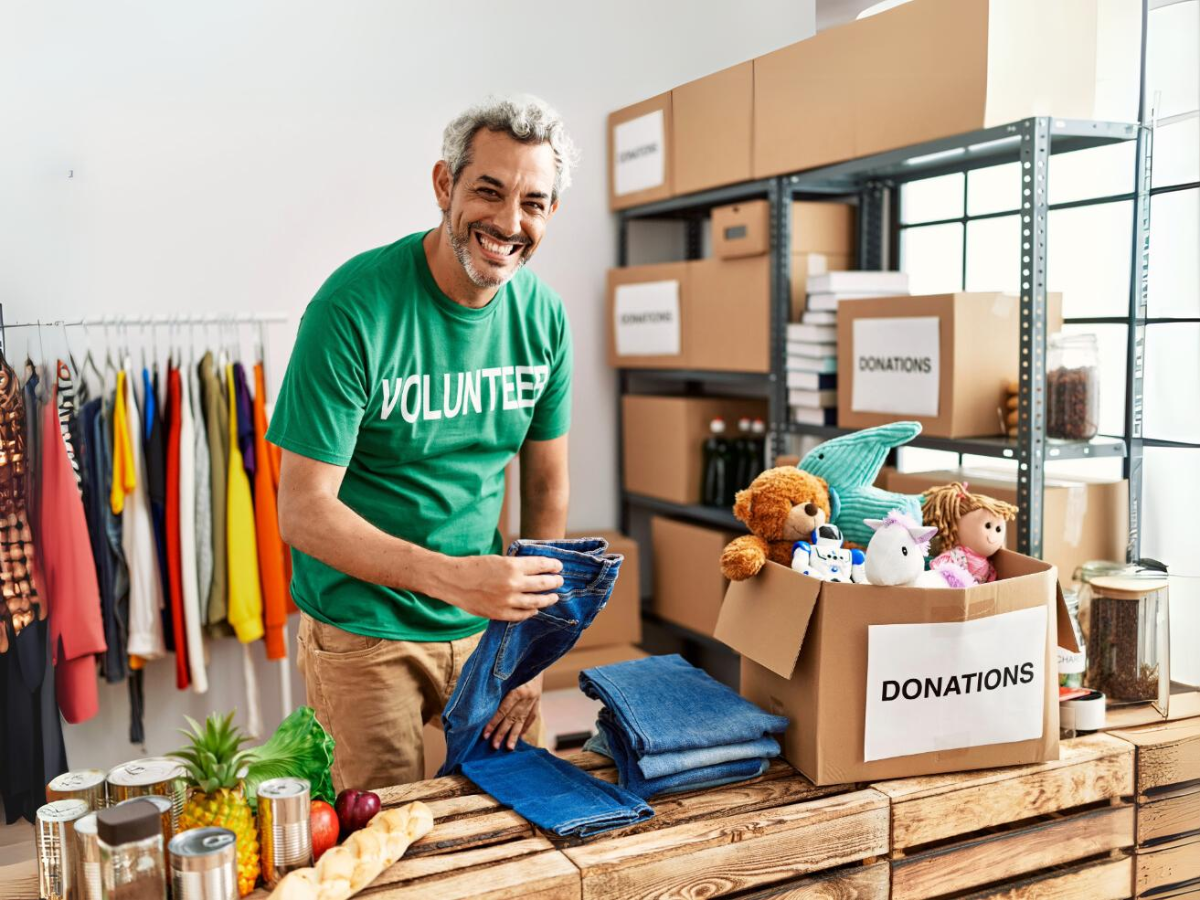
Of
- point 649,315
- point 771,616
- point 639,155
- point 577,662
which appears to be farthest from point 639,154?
point 771,616

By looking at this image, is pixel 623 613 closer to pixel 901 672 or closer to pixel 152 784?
pixel 901 672

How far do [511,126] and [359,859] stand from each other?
0.93 meters

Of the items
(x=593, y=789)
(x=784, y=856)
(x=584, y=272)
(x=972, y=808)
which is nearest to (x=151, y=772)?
(x=593, y=789)

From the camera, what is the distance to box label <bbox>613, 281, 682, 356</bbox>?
2.99 metres

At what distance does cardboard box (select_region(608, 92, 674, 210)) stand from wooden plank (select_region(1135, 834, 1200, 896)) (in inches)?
72.1

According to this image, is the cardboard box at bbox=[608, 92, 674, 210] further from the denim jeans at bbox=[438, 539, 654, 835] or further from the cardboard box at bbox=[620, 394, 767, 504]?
the denim jeans at bbox=[438, 539, 654, 835]

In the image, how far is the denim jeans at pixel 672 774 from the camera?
1.19 metres

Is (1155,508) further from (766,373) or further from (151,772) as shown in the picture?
(151,772)

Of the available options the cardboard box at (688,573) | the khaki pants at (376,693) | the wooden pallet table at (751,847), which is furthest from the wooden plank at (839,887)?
the cardboard box at (688,573)

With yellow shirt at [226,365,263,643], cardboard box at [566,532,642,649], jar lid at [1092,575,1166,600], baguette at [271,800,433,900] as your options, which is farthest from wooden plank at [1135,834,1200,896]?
yellow shirt at [226,365,263,643]

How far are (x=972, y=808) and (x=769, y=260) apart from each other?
166 centimetres

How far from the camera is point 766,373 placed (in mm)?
2689

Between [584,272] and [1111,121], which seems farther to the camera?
[584,272]

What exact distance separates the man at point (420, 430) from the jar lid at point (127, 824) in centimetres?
41
